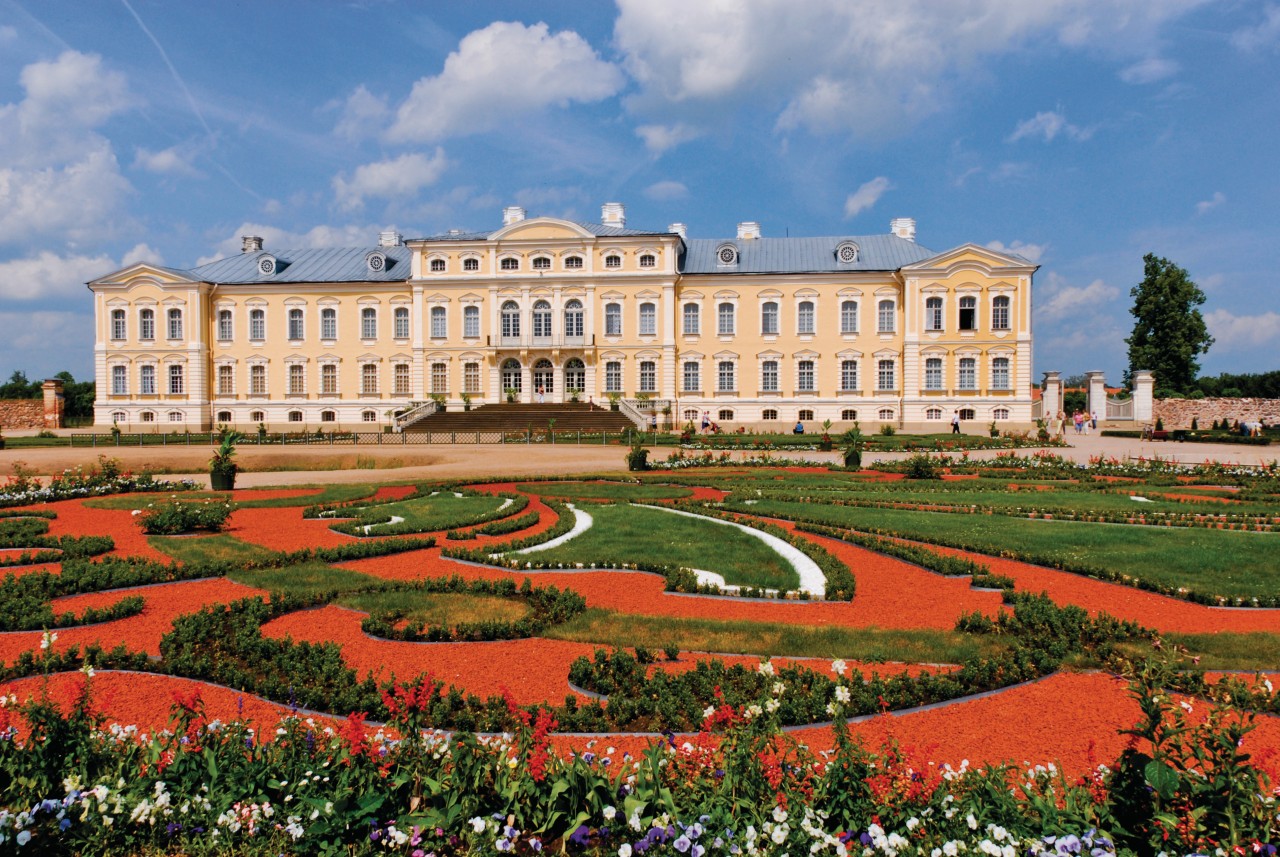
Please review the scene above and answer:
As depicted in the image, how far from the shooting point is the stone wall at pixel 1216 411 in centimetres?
4472

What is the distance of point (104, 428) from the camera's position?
143 feet

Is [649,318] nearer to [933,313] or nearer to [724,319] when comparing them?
[724,319]

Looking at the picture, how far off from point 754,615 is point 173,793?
462 centimetres

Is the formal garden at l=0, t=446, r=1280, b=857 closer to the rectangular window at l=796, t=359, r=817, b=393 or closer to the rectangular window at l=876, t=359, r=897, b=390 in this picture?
the rectangular window at l=876, t=359, r=897, b=390

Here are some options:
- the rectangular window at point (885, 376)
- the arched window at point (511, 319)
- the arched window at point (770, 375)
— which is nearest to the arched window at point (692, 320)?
the arched window at point (770, 375)

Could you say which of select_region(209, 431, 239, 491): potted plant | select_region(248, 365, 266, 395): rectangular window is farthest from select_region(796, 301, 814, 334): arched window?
select_region(209, 431, 239, 491): potted plant

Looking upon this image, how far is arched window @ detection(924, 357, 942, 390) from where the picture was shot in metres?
42.3

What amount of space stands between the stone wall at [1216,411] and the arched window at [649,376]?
2907cm

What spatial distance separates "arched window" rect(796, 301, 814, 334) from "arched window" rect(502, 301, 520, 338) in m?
16.0

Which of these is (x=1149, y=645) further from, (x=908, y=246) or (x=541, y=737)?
(x=908, y=246)

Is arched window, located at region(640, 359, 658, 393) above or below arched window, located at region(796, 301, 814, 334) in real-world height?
below

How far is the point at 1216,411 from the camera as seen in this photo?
147 ft

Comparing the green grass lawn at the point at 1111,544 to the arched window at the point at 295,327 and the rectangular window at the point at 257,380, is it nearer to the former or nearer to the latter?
the arched window at the point at 295,327

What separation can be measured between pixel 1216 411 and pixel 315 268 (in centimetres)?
5434
